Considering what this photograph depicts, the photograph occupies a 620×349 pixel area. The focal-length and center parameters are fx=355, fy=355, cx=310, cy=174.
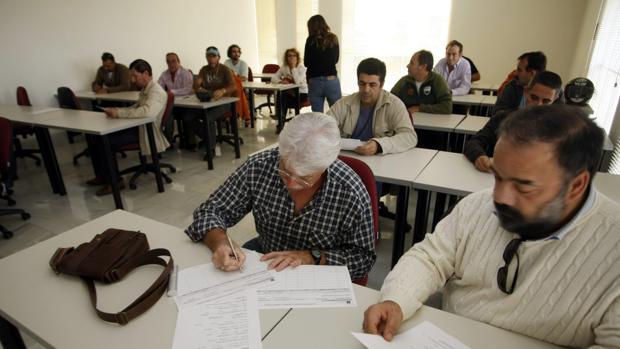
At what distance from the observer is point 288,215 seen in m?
1.38

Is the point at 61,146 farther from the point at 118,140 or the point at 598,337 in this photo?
the point at 598,337

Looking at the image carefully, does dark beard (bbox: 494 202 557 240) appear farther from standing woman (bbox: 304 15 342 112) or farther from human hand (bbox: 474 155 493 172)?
standing woman (bbox: 304 15 342 112)

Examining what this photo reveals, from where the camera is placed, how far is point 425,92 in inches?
140

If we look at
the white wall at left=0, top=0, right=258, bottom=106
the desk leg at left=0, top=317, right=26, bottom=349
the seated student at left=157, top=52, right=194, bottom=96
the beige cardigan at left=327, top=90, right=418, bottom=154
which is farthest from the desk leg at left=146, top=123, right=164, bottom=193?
the white wall at left=0, top=0, right=258, bottom=106

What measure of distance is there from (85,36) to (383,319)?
6.53 metres

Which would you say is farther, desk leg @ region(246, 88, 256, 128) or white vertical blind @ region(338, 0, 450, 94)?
white vertical blind @ region(338, 0, 450, 94)

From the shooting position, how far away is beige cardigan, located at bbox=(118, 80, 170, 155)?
3322 mm

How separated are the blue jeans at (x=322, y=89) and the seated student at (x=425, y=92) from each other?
44.6 inches

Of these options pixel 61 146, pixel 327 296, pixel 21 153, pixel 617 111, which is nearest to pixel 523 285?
pixel 327 296

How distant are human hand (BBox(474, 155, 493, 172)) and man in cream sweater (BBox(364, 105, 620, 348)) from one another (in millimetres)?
1046

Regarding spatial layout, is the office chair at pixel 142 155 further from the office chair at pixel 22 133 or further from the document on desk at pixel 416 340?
the document on desk at pixel 416 340

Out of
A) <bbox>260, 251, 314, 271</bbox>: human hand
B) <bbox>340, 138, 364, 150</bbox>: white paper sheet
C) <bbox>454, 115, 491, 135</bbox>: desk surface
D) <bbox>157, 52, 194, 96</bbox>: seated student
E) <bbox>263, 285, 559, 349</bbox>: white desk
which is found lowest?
<bbox>263, 285, 559, 349</bbox>: white desk

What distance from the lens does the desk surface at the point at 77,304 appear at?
91cm

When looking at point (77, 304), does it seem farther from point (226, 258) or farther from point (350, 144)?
point (350, 144)
